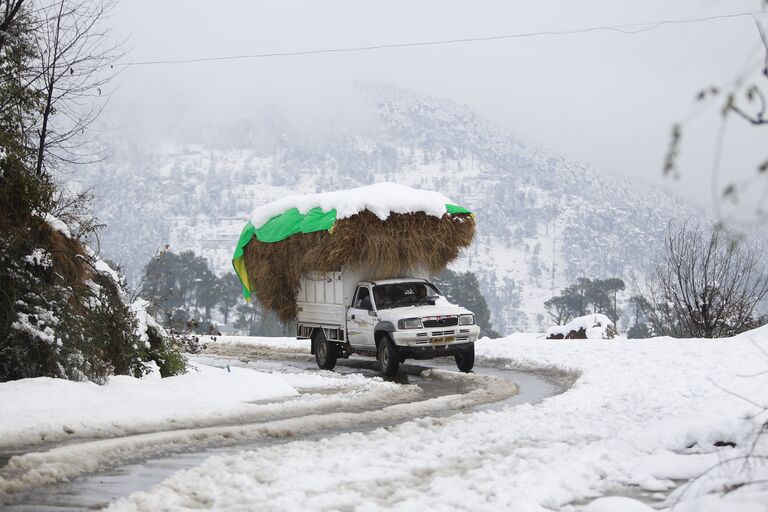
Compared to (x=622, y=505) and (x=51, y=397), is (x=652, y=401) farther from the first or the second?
(x=51, y=397)

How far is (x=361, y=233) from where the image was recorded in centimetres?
1836

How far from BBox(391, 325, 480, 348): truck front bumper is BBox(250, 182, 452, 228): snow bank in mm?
2706

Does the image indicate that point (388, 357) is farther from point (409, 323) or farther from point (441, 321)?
point (441, 321)

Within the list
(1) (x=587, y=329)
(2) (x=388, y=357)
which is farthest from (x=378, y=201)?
(1) (x=587, y=329)

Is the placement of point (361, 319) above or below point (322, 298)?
below

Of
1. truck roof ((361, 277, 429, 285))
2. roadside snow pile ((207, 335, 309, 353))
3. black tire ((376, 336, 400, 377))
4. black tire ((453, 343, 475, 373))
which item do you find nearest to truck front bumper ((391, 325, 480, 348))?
black tire ((376, 336, 400, 377))

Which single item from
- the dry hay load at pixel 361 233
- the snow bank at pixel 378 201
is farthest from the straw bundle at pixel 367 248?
the snow bank at pixel 378 201

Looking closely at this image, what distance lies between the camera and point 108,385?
1237 cm

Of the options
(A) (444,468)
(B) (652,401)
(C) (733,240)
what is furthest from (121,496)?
(B) (652,401)

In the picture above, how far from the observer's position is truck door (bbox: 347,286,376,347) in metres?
17.9

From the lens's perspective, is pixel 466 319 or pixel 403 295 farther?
pixel 403 295

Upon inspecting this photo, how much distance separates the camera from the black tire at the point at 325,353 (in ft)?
63.8

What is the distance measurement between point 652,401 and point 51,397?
25.5 feet

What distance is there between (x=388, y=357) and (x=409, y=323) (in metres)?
0.78
